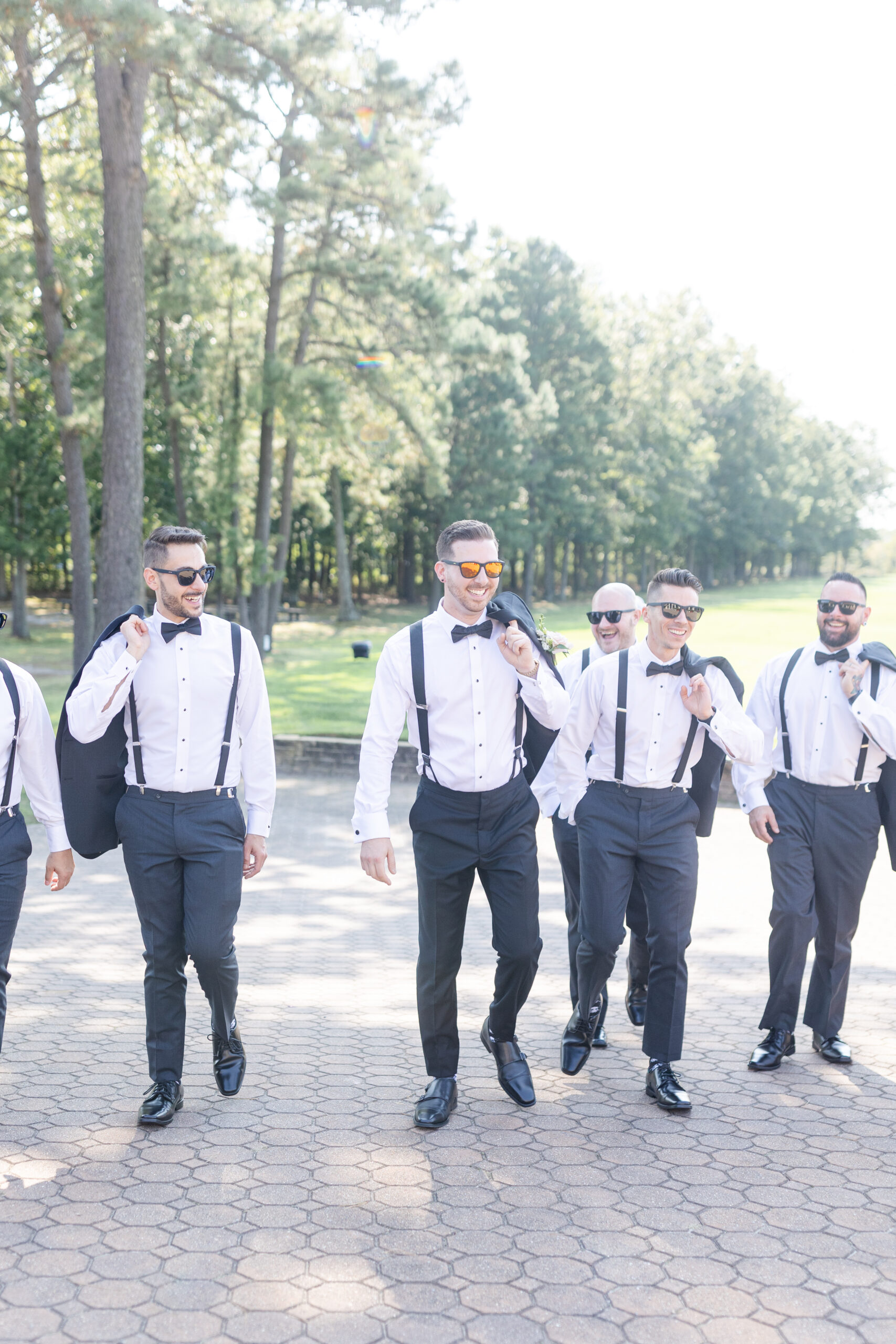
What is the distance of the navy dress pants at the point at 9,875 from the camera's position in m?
4.50

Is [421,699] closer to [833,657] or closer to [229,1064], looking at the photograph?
[229,1064]

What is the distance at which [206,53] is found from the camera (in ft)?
53.4

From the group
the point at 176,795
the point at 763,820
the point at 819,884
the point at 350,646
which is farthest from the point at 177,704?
the point at 350,646

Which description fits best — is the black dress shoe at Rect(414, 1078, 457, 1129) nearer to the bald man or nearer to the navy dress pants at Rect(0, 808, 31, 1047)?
the bald man

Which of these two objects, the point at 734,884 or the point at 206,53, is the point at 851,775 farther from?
the point at 206,53

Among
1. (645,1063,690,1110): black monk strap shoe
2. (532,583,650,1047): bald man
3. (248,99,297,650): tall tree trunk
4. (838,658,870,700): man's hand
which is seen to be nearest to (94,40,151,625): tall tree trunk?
(248,99,297,650): tall tree trunk

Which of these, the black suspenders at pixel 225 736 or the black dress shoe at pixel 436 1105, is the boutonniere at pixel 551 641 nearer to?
the black suspenders at pixel 225 736

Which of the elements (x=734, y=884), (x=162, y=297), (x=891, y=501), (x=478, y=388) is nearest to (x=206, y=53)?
(x=162, y=297)

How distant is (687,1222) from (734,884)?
245 inches

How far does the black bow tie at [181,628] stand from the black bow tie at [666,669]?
1909mm

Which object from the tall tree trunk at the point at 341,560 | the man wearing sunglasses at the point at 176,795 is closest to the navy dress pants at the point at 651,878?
the man wearing sunglasses at the point at 176,795

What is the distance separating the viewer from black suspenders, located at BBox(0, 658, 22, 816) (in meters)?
4.59

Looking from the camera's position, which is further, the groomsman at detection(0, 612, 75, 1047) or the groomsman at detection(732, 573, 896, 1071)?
the groomsman at detection(732, 573, 896, 1071)

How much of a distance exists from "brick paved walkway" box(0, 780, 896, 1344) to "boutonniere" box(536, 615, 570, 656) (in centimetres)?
191
